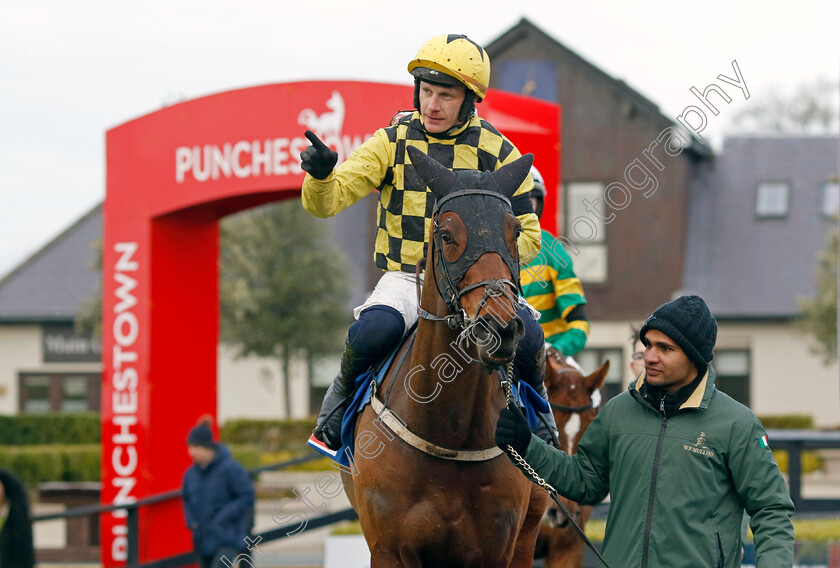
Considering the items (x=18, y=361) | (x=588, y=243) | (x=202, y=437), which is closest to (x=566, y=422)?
(x=202, y=437)

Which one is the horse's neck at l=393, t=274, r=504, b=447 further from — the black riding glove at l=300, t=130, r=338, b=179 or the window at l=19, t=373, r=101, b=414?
the window at l=19, t=373, r=101, b=414

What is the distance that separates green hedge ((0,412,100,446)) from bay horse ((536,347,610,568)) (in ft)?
60.9

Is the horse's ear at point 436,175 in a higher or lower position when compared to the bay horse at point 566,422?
higher

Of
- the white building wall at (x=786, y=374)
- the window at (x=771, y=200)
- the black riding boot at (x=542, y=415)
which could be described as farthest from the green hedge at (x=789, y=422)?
the black riding boot at (x=542, y=415)

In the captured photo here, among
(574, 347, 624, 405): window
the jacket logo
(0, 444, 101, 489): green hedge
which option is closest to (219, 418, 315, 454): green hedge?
(0, 444, 101, 489): green hedge

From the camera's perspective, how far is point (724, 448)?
3201 millimetres

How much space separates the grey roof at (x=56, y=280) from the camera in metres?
26.4

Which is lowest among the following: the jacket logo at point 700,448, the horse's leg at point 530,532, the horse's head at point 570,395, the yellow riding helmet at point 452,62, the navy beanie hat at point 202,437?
the navy beanie hat at point 202,437

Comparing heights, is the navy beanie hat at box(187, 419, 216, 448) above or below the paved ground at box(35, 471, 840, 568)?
above

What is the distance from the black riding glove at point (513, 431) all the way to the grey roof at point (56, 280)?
23.6 metres

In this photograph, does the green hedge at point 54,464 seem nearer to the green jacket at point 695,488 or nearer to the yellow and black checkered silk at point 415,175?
the yellow and black checkered silk at point 415,175

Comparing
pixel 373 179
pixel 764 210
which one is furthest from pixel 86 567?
pixel 764 210

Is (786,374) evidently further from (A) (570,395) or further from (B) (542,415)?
(B) (542,415)

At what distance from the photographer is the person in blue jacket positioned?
7.76 m
